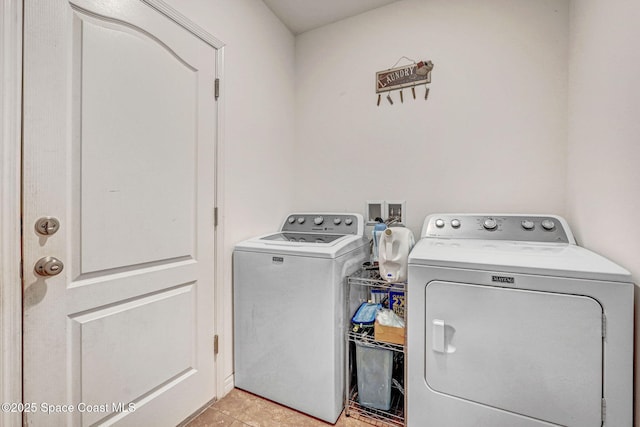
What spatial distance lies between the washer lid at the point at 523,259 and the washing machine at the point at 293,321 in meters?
0.45

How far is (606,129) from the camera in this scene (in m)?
1.20

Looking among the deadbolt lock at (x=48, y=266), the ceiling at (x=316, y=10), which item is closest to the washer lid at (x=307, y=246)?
the deadbolt lock at (x=48, y=266)

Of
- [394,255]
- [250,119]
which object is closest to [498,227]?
[394,255]

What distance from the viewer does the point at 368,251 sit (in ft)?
6.44

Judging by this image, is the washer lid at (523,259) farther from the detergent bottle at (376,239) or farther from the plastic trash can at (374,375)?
the plastic trash can at (374,375)

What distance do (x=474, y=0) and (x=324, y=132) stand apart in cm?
130

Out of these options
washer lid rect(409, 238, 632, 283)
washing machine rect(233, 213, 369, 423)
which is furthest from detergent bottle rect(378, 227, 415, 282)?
washing machine rect(233, 213, 369, 423)

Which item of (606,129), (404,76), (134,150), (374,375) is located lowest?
(374,375)

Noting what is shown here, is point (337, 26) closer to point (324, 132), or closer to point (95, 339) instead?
point (324, 132)

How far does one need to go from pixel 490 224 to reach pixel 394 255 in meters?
0.66

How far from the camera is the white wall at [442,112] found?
1.69m

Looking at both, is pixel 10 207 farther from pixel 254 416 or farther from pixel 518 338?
pixel 518 338

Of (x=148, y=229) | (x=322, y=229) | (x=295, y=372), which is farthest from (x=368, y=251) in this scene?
(x=148, y=229)

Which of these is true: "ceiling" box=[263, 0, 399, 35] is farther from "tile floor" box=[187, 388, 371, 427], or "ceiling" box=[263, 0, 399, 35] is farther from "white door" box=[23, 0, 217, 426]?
"tile floor" box=[187, 388, 371, 427]
